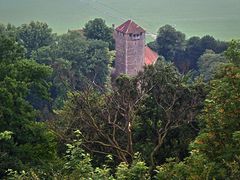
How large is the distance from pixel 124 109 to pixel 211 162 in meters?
4.92

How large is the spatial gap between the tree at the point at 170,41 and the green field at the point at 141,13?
185 inches

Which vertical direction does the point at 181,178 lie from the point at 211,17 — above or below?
below

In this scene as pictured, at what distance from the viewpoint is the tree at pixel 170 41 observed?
149ft

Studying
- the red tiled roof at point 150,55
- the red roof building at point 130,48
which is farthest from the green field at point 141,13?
the red roof building at point 130,48

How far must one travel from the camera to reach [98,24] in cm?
4438

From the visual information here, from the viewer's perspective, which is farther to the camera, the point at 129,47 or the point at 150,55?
the point at 150,55

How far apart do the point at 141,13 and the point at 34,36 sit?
1670 centimetres

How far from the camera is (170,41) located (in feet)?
150

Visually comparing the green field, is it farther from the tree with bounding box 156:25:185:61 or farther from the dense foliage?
the dense foliage

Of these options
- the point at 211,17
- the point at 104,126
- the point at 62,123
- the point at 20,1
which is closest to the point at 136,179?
the point at 104,126

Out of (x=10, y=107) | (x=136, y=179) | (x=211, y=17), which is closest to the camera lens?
(x=136, y=179)

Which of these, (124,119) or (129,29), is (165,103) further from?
(129,29)

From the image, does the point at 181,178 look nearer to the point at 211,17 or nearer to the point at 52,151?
the point at 52,151

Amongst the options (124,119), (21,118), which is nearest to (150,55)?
(124,119)
